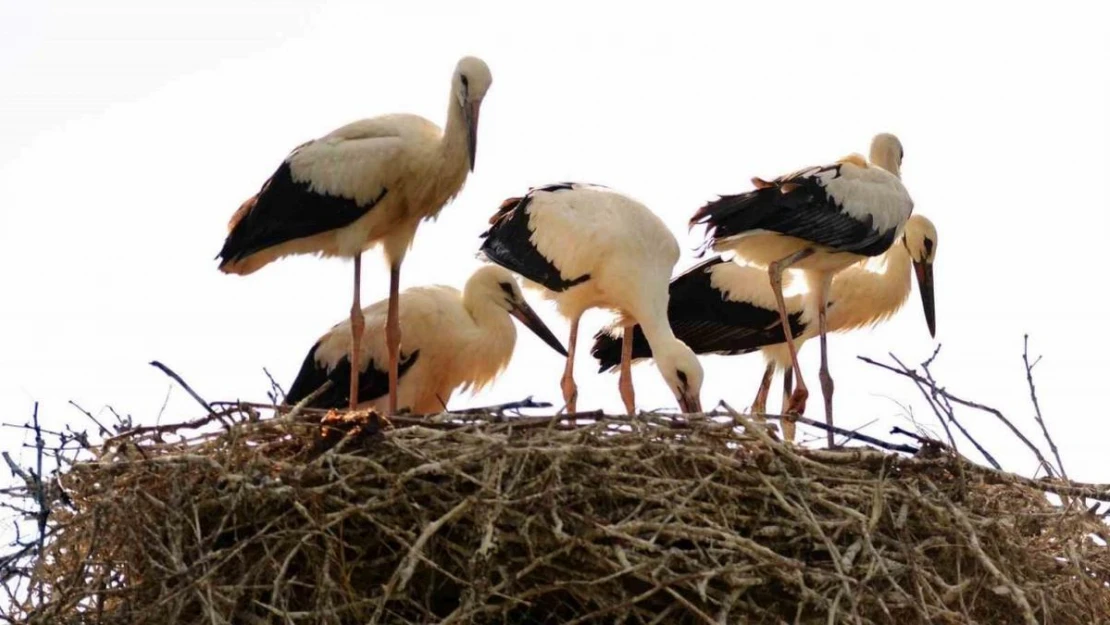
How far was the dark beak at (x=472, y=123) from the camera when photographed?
9227mm

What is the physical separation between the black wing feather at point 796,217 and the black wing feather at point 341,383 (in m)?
1.63

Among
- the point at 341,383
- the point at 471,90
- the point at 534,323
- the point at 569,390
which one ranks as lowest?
the point at 569,390

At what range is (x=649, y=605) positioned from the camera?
7227 millimetres

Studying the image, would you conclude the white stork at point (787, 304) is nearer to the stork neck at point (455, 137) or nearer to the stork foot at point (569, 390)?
the stork foot at point (569, 390)

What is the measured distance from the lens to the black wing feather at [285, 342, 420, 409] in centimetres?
1018

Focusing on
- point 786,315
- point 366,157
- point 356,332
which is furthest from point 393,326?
point 786,315

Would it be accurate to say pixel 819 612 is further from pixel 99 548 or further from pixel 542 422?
pixel 99 548

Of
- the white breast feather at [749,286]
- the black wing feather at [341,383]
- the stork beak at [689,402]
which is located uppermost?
the white breast feather at [749,286]

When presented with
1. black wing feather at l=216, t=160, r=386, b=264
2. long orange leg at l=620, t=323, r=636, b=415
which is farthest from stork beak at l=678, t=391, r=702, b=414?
black wing feather at l=216, t=160, r=386, b=264

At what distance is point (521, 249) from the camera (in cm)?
1003

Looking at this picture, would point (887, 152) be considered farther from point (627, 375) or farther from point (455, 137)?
point (455, 137)

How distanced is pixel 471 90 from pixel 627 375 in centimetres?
193

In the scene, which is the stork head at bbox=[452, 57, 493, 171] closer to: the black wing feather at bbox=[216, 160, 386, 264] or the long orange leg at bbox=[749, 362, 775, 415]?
the black wing feather at bbox=[216, 160, 386, 264]

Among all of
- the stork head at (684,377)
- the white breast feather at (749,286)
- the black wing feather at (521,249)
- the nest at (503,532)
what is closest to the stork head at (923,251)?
the white breast feather at (749,286)
